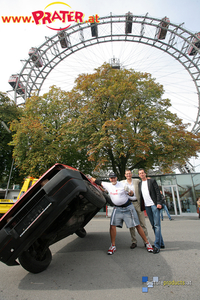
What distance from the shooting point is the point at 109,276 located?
8.52ft

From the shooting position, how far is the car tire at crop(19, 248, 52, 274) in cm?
254

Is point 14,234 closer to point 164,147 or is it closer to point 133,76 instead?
point 164,147

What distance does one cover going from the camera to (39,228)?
7.34ft

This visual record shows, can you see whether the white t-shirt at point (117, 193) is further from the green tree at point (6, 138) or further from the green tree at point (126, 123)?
the green tree at point (6, 138)

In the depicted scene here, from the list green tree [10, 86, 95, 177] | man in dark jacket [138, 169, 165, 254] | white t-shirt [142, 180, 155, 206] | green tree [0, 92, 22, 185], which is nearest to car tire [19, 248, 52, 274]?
man in dark jacket [138, 169, 165, 254]

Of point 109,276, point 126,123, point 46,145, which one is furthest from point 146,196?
point 46,145

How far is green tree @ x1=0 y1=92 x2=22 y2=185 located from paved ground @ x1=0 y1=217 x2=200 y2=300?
17.8 m

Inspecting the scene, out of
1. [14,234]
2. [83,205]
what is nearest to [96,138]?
[83,205]

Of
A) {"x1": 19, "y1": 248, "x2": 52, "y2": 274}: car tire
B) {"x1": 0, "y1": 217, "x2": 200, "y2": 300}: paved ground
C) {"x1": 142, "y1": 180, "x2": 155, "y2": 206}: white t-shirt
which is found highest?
{"x1": 142, "y1": 180, "x2": 155, "y2": 206}: white t-shirt

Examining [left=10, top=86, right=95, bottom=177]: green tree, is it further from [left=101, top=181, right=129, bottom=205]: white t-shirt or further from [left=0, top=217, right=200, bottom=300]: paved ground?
[left=0, top=217, right=200, bottom=300]: paved ground

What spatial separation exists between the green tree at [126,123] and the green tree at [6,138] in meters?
8.38

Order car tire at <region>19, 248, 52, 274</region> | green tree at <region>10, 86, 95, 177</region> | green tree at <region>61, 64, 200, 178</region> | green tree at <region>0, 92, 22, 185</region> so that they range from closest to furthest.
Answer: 1. car tire at <region>19, 248, 52, 274</region>
2. green tree at <region>61, 64, 200, 178</region>
3. green tree at <region>10, 86, 95, 177</region>
4. green tree at <region>0, 92, 22, 185</region>

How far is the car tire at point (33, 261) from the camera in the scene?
254cm

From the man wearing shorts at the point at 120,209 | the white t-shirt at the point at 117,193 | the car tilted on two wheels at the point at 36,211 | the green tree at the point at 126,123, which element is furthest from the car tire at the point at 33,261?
the green tree at the point at 126,123
